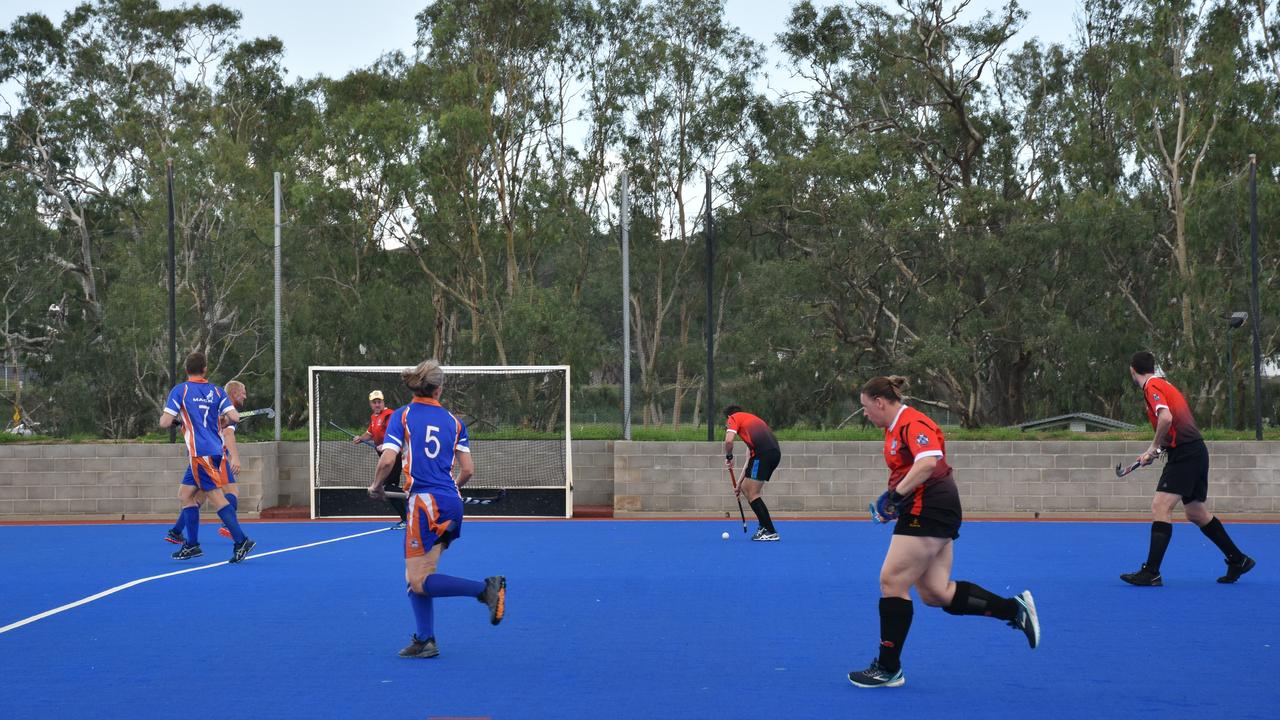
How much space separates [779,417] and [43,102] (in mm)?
30298

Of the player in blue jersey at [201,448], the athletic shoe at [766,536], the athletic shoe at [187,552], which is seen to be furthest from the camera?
the athletic shoe at [766,536]

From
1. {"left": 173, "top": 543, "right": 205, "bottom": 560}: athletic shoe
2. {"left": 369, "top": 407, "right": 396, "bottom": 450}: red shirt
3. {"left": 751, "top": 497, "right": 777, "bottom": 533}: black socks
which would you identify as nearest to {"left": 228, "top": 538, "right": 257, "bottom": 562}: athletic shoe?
{"left": 173, "top": 543, "right": 205, "bottom": 560}: athletic shoe

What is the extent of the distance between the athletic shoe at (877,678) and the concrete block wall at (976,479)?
12562 millimetres

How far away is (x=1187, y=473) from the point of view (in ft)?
35.8

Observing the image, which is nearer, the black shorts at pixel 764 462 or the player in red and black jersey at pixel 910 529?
the player in red and black jersey at pixel 910 529

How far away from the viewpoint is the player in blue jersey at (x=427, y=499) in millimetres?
7586

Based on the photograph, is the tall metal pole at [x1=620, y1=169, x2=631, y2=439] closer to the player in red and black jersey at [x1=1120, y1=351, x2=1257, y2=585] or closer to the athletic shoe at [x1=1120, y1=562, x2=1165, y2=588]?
the player in red and black jersey at [x1=1120, y1=351, x2=1257, y2=585]

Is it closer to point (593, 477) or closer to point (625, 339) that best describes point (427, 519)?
point (625, 339)

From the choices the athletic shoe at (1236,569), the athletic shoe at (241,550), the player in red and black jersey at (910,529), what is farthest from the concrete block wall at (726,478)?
the player in red and black jersey at (910,529)

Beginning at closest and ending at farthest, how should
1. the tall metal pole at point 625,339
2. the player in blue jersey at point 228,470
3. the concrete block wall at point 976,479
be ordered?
the player in blue jersey at point 228,470 < the concrete block wall at point 976,479 < the tall metal pole at point 625,339

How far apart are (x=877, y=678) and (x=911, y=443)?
3.91 ft

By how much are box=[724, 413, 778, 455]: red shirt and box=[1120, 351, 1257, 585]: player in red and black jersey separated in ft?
16.7

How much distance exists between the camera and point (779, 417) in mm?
37906

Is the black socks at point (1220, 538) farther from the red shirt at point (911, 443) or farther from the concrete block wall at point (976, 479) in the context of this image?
the concrete block wall at point (976, 479)
